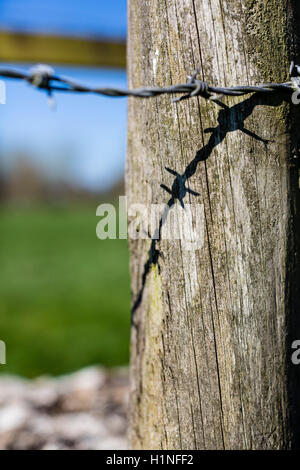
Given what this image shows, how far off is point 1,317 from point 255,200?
4.60m

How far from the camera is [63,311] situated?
19.2ft

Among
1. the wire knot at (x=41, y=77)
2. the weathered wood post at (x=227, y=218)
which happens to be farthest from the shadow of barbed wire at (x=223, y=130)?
the wire knot at (x=41, y=77)

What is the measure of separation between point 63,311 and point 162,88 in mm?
4939

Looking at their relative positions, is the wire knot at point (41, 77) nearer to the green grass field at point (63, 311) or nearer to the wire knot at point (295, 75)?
the wire knot at point (295, 75)

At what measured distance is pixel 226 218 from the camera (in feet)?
4.48

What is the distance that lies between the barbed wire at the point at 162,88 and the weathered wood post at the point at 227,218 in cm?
4

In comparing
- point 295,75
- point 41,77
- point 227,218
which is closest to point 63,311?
point 227,218

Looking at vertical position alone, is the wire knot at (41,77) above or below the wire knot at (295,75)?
below

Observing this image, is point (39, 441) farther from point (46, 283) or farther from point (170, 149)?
point (46, 283)

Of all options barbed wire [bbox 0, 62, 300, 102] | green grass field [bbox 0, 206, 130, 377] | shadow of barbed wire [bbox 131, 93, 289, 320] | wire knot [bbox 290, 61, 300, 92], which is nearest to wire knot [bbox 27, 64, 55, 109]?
barbed wire [bbox 0, 62, 300, 102]

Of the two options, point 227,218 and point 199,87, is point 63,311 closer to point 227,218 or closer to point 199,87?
point 227,218

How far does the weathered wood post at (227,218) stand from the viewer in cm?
134

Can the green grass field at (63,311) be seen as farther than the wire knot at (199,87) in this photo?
Yes

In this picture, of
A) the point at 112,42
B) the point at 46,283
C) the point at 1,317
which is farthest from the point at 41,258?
the point at 112,42
